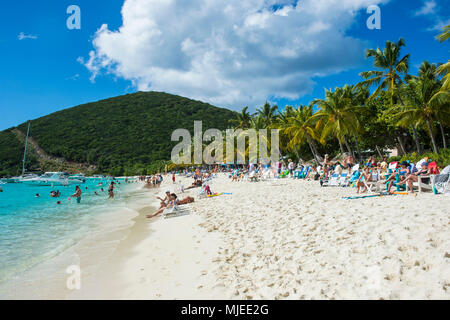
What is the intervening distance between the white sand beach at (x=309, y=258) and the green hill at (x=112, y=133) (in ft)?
202

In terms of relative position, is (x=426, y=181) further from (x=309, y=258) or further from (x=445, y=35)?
(x=445, y=35)

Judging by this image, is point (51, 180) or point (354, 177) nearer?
point (354, 177)

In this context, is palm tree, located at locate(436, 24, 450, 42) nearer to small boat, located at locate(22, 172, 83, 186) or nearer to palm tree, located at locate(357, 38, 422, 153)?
palm tree, located at locate(357, 38, 422, 153)

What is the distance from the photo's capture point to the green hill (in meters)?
70.9

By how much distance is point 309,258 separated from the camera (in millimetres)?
3473

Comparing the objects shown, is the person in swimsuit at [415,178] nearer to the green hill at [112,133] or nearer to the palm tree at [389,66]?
the palm tree at [389,66]

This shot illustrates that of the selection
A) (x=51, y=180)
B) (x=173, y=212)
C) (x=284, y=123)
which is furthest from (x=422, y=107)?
(x=51, y=180)

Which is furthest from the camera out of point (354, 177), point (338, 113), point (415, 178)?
point (338, 113)

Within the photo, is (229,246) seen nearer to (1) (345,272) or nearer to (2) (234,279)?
(2) (234,279)

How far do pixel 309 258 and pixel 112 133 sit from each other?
297 feet


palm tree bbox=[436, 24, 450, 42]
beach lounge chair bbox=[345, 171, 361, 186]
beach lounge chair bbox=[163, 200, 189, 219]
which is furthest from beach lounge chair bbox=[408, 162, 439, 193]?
palm tree bbox=[436, 24, 450, 42]

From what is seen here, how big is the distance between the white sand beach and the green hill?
6157 centimetres

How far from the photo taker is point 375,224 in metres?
4.07
